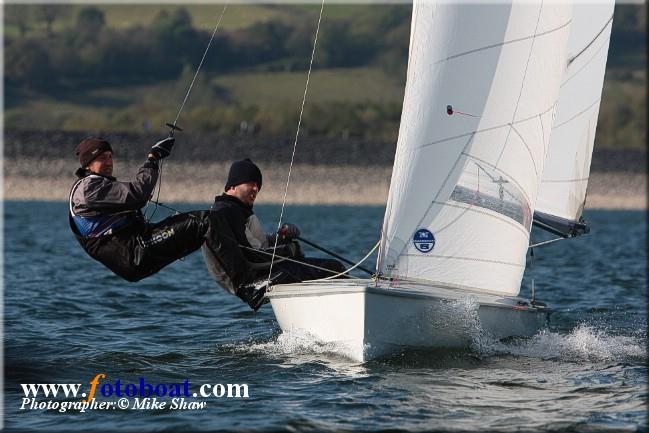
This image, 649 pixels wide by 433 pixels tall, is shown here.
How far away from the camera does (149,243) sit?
418 inches

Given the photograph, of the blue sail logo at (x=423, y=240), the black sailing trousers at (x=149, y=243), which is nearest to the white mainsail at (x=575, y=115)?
the blue sail logo at (x=423, y=240)

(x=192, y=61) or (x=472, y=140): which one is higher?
(x=192, y=61)

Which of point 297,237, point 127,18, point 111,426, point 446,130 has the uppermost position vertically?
point 127,18

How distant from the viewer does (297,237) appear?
11.2m

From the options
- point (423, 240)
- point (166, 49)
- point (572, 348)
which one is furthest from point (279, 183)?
point (166, 49)

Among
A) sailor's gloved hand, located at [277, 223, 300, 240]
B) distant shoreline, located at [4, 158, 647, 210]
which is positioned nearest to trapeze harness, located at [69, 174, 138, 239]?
sailor's gloved hand, located at [277, 223, 300, 240]

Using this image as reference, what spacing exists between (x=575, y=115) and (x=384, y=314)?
4.73 metres

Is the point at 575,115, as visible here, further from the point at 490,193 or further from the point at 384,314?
the point at 384,314

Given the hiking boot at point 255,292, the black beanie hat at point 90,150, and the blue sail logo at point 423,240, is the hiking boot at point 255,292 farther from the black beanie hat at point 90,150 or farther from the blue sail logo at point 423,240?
the black beanie hat at point 90,150

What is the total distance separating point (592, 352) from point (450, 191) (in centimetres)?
238

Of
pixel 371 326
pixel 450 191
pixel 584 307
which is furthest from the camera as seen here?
pixel 584 307

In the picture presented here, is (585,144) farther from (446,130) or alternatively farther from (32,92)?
(32,92)

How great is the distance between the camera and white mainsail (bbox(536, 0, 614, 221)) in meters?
13.4

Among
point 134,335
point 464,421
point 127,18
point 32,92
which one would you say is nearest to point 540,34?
point 464,421
